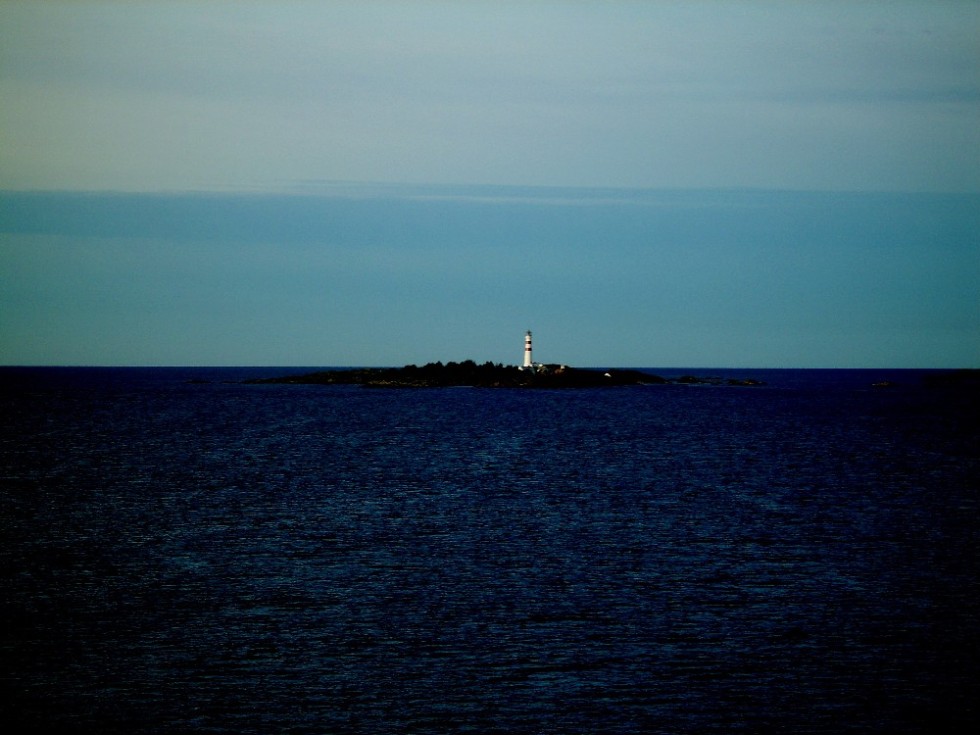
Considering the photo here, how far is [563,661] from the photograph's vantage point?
16.9m

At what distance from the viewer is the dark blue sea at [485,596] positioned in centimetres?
1518

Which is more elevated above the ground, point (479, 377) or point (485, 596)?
point (479, 377)

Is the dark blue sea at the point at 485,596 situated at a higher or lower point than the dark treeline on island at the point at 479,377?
lower

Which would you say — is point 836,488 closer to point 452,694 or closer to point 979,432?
point 452,694

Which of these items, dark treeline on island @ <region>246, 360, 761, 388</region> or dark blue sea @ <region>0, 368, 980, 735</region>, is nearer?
dark blue sea @ <region>0, 368, 980, 735</region>

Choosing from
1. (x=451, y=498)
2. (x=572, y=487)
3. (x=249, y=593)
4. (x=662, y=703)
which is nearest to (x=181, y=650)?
(x=249, y=593)

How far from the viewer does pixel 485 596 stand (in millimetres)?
20891

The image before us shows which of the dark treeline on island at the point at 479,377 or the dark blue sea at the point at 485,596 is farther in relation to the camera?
the dark treeline on island at the point at 479,377

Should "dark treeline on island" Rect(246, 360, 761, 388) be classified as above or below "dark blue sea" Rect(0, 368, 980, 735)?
above

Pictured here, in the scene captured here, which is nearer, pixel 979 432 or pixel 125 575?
pixel 125 575

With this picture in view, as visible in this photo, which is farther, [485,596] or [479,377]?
[479,377]

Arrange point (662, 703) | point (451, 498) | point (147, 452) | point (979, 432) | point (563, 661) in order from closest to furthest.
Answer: point (662, 703) → point (563, 661) → point (451, 498) → point (147, 452) → point (979, 432)

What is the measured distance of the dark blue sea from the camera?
15.2 metres

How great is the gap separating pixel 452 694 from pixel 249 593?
6.79 meters
